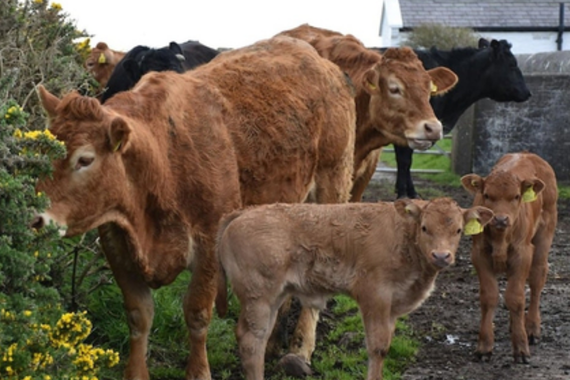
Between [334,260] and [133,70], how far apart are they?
7.44 meters

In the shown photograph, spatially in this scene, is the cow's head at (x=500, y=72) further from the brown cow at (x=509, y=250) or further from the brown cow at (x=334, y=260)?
the brown cow at (x=334, y=260)

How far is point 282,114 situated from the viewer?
8.44 m

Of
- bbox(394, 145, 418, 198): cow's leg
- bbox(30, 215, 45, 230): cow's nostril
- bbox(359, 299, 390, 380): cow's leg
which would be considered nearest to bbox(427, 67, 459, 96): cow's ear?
bbox(359, 299, 390, 380): cow's leg

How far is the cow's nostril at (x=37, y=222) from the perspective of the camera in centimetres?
606

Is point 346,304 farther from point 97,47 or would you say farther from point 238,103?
point 97,47

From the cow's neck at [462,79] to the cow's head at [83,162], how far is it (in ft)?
39.3

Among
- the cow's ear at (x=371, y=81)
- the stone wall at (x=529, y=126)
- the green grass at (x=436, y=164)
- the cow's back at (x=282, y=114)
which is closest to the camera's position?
the cow's back at (x=282, y=114)

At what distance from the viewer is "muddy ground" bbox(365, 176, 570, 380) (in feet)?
26.5

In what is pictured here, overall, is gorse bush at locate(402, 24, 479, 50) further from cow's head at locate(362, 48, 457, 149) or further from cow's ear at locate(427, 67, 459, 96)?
cow's head at locate(362, 48, 457, 149)

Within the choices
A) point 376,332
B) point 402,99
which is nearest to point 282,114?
point 402,99

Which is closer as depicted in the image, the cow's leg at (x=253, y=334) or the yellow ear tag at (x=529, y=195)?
the cow's leg at (x=253, y=334)

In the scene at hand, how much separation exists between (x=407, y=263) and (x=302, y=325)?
1.62 meters

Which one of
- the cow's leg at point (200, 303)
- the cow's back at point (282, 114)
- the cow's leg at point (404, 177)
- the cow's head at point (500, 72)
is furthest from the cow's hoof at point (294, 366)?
the cow's head at point (500, 72)

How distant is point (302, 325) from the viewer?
8484mm
